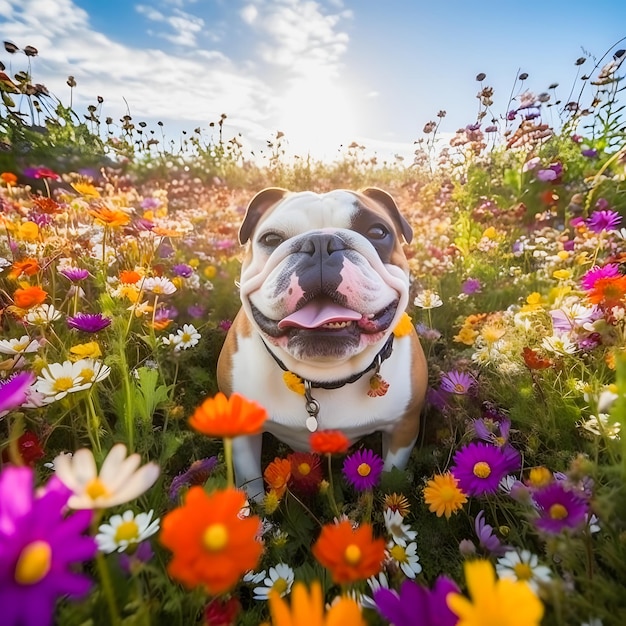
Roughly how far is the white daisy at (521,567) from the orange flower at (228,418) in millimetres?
486

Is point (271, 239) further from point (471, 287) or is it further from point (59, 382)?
point (471, 287)

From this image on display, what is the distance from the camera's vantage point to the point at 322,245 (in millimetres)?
1292

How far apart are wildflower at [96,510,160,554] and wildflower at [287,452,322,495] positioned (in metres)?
0.49

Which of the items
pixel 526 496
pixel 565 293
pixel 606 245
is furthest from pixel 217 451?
pixel 606 245

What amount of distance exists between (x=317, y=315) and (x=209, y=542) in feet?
2.84

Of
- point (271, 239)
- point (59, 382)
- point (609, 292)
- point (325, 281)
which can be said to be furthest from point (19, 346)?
point (609, 292)

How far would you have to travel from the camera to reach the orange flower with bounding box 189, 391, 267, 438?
0.58 m

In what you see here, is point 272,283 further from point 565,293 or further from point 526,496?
point 565,293

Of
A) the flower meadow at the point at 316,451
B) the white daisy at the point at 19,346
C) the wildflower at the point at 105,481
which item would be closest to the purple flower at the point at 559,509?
the flower meadow at the point at 316,451

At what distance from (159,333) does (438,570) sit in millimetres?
1327

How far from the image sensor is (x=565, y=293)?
5.99ft

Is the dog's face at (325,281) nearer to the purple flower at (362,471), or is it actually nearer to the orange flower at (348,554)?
the purple flower at (362,471)

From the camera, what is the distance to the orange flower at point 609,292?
1.31 m

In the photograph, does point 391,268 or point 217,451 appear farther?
point 217,451
